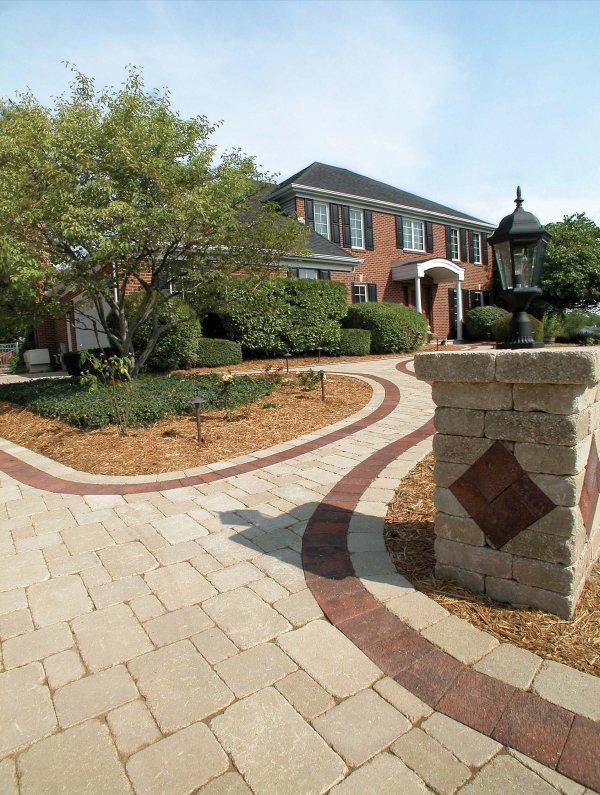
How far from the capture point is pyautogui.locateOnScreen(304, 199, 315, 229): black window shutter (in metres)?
18.8

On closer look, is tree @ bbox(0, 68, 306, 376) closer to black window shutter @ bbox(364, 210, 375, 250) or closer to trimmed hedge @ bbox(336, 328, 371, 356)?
trimmed hedge @ bbox(336, 328, 371, 356)

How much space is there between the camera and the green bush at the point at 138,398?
6.37 meters

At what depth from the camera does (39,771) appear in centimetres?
155

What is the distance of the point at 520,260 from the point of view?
312 cm

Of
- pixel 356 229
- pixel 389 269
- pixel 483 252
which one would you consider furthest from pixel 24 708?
pixel 483 252

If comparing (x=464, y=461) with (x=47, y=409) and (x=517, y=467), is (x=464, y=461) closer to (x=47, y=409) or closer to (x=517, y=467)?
(x=517, y=467)

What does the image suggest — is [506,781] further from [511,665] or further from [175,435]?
[175,435]

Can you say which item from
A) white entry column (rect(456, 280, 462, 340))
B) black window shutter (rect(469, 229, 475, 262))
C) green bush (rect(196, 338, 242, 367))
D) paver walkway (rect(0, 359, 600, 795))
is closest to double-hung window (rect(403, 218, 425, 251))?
white entry column (rect(456, 280, 462, 340))

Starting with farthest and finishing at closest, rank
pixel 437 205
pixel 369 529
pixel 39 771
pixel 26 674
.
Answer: pixel 437 205 → pixel 369 529 → pixel 26 674 → pixel 39 771

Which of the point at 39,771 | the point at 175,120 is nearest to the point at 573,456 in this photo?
the point at 39,771

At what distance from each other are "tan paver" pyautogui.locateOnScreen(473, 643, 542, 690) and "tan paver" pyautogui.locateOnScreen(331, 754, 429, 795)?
577 millimetres

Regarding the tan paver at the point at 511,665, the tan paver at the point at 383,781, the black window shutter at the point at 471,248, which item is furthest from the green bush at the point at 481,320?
the tan paver at the point at 383,781

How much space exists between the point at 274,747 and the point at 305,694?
257 mm

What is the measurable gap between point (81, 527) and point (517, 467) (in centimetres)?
313
